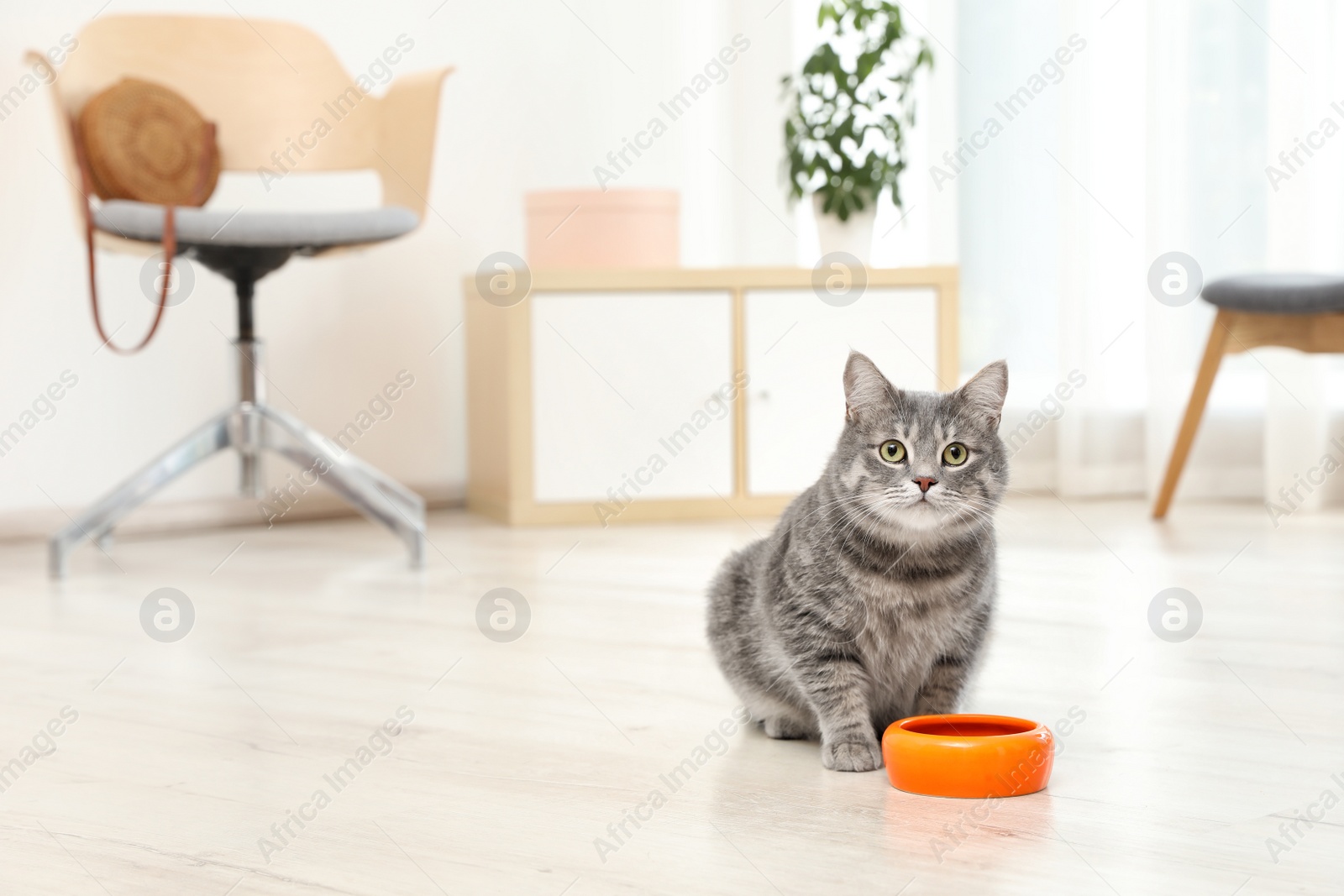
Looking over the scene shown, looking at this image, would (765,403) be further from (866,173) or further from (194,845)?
(194,845)

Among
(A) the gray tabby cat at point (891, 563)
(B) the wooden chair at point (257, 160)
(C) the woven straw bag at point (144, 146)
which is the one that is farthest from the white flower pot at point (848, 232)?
(A) the gray tabby cat at point (891, 563)

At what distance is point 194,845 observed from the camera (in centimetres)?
101

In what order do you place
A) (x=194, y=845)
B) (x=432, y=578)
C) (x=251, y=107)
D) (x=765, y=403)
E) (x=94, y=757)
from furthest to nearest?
(x=765, y=403) → (x=251, y=107) → (x=432, y=578) → (x=94, y=757) → (x=194, y=845)

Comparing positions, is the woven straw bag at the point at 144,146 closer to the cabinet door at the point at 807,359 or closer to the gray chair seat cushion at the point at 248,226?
the gray chair seat cushion at the point at 248,226

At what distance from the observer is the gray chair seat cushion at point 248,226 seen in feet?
7.55

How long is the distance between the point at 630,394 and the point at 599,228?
389mm

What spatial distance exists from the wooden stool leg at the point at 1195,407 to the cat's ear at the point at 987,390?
167cm

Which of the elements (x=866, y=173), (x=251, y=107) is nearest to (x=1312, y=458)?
(x=866, y=173)

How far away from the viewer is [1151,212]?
10.3 ft

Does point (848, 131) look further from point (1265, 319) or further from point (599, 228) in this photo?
point (1265, 319)

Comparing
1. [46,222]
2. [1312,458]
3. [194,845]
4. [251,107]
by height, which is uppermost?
[251,107]

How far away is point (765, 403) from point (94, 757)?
6.43 feet

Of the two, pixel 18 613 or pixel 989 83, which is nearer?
pixel 18 613

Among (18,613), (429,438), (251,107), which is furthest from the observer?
(429,438)
